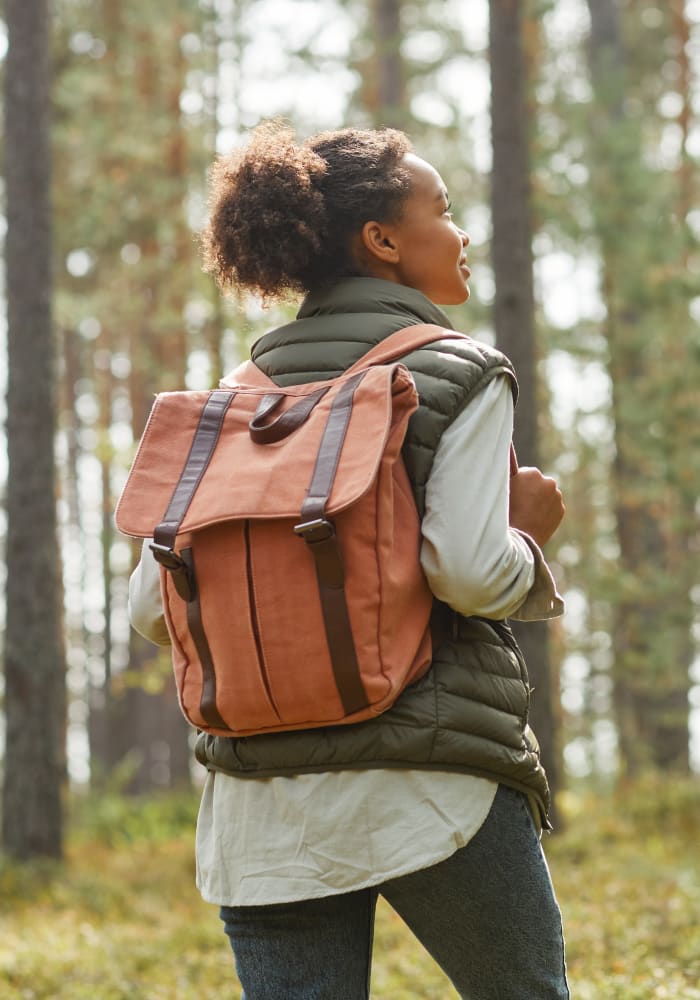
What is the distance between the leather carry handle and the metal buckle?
225 millimetres

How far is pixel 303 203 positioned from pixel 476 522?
0.69 m

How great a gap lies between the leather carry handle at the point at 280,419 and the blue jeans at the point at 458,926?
724 millimetres

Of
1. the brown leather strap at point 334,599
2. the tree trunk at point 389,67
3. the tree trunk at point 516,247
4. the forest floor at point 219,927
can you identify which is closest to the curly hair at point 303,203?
the brown leather strap at point 334,599

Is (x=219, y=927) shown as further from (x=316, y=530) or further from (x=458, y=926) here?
(x=316, y=530)

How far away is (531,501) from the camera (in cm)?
216

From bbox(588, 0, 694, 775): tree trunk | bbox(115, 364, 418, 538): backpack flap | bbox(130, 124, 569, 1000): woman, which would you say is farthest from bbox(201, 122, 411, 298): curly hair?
bbox(588, 0, 694, 775): tree trunk

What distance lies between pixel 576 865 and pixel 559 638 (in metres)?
6.93

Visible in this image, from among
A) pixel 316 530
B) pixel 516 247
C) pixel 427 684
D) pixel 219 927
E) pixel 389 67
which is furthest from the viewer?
pixel 389 67

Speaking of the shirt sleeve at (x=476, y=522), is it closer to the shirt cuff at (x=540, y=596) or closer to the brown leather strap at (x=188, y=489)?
the shirt cuff at (x=540, y=596)

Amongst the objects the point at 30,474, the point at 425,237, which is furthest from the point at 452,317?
the point at 425,237

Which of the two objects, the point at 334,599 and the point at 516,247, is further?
the point at 516,247

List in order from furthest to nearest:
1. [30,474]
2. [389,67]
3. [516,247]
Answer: [389,67] → [30,474] → [516,247]

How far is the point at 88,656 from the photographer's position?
25688 mm

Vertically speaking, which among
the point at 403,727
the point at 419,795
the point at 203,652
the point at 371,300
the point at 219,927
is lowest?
the point at 219,927
